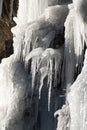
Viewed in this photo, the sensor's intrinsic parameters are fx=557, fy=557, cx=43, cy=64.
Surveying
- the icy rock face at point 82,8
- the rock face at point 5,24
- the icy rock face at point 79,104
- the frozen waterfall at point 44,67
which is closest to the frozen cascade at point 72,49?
the frozen waterfall at point 44,67

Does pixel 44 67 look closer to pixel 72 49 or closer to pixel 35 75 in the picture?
pixel 35 75

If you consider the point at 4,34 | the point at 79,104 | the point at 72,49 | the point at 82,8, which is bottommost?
the point at 79,104

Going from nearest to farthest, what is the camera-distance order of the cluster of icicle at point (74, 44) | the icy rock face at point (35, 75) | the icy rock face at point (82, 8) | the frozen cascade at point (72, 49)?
the cluster of icicle at point (74, 44), the icy rock face at point (82, 8), the frozen cascade at point (72, 49), the icy rock face at point (35, 75)

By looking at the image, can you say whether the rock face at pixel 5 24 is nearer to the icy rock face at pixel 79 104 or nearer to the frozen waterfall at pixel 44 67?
the frozen waterfall at pixel 44 67

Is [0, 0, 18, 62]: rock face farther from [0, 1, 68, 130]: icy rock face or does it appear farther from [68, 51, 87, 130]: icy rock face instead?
[68, 51, 87, 130]: icy rock face

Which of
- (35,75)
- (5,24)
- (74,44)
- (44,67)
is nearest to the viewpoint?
(74,44)

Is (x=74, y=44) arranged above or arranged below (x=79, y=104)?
above

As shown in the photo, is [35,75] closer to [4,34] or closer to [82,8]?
[82,8]

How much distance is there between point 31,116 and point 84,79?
2.33m

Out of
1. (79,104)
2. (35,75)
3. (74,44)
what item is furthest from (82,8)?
(79,104)

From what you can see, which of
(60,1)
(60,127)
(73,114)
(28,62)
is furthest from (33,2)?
(73,114)

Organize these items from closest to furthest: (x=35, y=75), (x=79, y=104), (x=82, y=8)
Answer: (x=79, y=104) → (x=82, y=8) → (x=35, y=75)

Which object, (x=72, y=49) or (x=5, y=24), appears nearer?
(x=72, y=49)

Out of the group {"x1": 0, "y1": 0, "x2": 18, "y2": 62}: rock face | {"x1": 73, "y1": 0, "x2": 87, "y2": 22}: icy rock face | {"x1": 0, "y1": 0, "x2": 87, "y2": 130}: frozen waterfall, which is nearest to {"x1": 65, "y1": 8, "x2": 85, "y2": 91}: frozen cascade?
{"x1": 0, "y1": 0, "x2": 87, "y2": 130}: frozen waterfall
